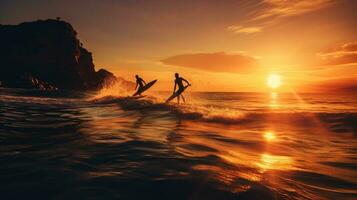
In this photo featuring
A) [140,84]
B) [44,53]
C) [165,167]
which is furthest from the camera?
[44,53]

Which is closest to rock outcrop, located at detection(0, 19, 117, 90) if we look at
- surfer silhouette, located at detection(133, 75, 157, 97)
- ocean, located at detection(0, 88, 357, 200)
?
surfer silhouette, located at detection(133, 75, 157, 97)

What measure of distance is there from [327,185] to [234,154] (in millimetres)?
2382

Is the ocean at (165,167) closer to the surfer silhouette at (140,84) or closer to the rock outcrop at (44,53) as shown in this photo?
the surfer silhouette at (140,84)

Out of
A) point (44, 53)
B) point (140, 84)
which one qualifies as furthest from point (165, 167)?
point (44, 53)

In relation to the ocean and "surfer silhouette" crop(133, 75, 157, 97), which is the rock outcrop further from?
the ocean

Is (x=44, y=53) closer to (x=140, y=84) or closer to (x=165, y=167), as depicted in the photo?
(x=140, y=84)

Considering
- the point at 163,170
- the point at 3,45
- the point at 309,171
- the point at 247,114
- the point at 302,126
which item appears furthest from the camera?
the point at 3,45

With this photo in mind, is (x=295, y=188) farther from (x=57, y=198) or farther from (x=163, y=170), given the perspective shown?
(x=57, y=198)

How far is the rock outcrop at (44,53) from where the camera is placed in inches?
3125

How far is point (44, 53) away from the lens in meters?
82.1

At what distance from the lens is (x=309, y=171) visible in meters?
5.99

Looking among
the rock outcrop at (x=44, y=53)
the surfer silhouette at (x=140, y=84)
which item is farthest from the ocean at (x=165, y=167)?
the rock outcrop at (x=44, y=53)

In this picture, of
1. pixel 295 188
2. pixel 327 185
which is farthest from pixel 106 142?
pixel 327 185

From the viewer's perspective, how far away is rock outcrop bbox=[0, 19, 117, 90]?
79.4m
